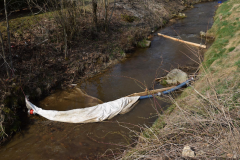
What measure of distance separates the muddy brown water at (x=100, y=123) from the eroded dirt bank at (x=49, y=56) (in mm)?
580

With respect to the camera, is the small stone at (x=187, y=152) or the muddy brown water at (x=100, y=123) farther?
the muddy brown water at (x=100, y=123)

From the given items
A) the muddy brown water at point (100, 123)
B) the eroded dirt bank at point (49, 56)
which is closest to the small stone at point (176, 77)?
the muddy brown water at point (100, 123)

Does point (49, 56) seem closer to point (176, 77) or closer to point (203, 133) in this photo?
point (176, 77)

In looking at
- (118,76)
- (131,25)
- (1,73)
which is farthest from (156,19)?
(1,73)

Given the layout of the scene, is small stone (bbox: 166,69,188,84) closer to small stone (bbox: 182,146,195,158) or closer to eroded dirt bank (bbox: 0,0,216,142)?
eroded dirt bank (bbox: 0,0,216,142)

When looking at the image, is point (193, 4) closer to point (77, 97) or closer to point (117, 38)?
point (117, 38)

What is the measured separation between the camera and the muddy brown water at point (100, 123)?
5.59 meters

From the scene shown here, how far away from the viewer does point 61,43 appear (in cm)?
1016

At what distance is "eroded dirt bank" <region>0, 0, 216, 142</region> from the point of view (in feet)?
23.1

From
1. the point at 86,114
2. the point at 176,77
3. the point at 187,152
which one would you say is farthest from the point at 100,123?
the point at 176,77

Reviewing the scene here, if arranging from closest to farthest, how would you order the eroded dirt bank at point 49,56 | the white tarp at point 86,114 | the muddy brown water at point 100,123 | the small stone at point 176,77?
the muddy brown water at point 100,123, the white tarp at point 86,114, the eroded dirt bank at point 49,56, the small stone at point 176,77

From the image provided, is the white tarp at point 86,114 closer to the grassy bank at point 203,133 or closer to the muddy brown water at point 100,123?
the muddy brown water at point 100,123

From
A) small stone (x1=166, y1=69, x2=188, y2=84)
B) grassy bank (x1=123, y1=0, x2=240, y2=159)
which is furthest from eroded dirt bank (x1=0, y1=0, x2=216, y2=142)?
grassy bank (x1=123, y1=0, x2=240, y2=159)

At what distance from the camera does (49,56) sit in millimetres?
9328
